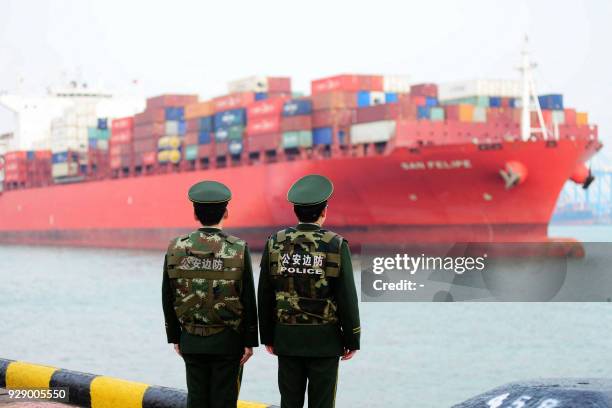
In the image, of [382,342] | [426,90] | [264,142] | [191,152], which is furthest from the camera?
[191,152]

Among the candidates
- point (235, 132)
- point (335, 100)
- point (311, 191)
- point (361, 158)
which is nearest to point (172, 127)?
point (235, 132)

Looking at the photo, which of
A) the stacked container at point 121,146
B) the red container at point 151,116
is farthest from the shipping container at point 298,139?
the stacked container at point 121,146

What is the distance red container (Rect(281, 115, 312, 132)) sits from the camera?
3475 centimetres

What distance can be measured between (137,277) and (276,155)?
30.6 ft

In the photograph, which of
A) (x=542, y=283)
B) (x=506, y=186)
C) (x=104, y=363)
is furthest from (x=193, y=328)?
(x=506, y=186)

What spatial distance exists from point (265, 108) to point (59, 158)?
19.7 m

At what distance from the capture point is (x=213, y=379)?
4.15m

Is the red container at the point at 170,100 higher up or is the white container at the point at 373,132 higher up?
the red container at the point at 170,100

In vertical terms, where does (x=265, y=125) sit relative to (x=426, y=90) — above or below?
below

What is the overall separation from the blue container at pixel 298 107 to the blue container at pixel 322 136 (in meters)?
0.82

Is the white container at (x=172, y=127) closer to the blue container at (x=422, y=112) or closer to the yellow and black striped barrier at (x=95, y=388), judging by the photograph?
the blue container at (x=422, y=112)

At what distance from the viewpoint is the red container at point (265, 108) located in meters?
36.0

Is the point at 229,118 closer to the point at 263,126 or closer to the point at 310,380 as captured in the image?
the point at 263,126

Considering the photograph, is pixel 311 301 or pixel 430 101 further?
pixel 430 101
